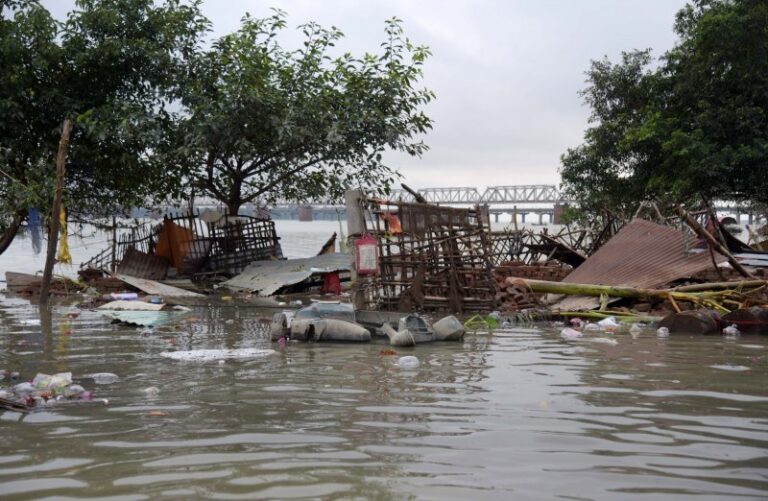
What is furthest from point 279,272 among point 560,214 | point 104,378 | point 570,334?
point 560,214

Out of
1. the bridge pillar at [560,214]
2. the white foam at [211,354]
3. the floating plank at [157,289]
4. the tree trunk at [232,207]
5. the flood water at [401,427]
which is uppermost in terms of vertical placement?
the bridge pillar at [560,214]

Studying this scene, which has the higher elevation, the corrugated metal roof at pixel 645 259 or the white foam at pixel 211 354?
the corrugated metal roof at pixel 645 259

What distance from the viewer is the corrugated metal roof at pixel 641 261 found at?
477 inches

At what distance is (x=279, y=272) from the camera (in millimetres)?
18016

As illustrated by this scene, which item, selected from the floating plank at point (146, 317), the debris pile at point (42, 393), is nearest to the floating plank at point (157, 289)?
the floating plank at point (146, 317)

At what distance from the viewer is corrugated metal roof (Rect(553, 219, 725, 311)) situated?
477 inches

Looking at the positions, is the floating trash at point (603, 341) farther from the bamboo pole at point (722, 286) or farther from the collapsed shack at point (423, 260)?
the collapsed shack at point (423, 260)

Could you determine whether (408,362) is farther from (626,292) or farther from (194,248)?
(194,248)

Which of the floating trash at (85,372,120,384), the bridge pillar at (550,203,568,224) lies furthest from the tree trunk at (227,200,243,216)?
the floating trash at (85,372,120,384)

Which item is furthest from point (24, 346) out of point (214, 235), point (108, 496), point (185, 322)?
point (214, 235)

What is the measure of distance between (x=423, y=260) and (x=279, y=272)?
6.51 meters

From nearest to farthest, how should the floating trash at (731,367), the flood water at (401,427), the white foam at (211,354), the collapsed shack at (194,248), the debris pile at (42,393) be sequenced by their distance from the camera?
1. the flood water at (401,427)
2. the debris pile at (42,393)
3. the floating trash at (731,367)
4. the white foam at (211,354)
5. the collapsed shack at (194,248)

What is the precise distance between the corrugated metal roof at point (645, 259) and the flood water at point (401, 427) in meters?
3.57

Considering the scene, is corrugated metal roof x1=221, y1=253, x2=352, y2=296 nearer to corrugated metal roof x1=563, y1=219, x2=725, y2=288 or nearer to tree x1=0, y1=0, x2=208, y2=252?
tree x1=0, y1=0, x2=208, y2=252
